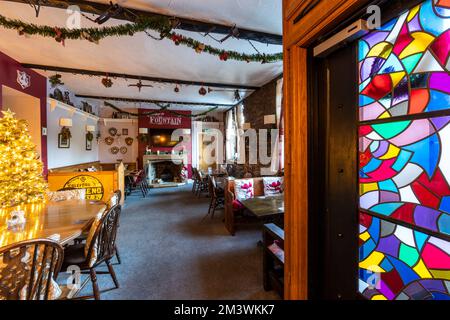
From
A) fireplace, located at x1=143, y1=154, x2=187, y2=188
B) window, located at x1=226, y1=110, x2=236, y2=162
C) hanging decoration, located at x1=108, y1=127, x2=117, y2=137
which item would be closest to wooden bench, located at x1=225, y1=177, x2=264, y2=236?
window, located at x1=226, y1=110, x2=236, y2=162

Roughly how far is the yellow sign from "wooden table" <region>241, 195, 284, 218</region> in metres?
3.37

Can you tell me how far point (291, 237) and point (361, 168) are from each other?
538mm

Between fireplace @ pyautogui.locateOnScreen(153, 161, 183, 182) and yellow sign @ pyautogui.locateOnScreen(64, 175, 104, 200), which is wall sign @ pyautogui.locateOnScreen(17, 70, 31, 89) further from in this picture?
fireplace @ pyautogui.locateOnScreen(153, 161, 183, 182)

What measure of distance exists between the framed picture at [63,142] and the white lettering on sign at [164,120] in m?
2.99

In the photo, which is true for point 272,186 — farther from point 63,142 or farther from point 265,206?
point 63,142

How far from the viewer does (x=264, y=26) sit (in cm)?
255

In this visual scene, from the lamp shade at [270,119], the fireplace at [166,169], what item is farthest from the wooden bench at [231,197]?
Result: the fireplace at [166,169]

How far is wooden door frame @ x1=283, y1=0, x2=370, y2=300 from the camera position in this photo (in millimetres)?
1102

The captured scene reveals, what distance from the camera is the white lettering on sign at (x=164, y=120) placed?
7.77 m

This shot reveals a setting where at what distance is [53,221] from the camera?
1.90m

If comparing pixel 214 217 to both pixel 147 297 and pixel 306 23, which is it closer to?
pixel 147 297

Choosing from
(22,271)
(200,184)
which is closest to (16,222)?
(22,271)

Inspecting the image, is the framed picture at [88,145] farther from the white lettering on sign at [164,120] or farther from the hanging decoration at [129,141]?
the white lettering on sign at [164,120]

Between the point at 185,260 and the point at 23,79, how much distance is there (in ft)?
14.7
